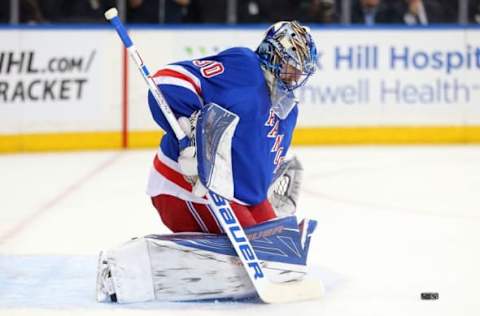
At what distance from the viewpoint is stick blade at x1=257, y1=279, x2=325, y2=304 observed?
12.1 feet

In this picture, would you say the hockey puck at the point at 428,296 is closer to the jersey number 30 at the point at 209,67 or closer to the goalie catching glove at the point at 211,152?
the goalie catching glove at the point at 211,152

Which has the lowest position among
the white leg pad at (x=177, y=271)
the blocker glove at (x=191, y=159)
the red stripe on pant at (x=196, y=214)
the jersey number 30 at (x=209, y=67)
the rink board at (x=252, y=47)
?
the rink board at (x=252, y=47)

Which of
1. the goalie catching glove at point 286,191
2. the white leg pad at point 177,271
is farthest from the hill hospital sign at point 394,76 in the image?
the white leg pad at point 177,271

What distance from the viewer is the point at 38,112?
8.06 metres

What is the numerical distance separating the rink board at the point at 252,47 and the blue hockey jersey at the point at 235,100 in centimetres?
436

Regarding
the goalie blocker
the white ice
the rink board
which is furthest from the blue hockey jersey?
the rink board

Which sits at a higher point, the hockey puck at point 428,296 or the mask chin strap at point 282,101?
the mask chin strap at point 282,101

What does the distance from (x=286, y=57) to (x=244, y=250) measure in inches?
23.0

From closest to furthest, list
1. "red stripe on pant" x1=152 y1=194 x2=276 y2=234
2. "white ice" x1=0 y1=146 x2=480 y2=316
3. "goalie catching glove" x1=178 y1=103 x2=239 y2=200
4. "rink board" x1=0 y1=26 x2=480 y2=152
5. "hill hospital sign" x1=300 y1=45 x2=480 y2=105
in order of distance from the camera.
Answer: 1. "goalie catching glove" x1=178 y1=103 x2=239 y2=200
2. "white ice" x1=0 y1=146 x2=480 y2=316
3. "red stripe on pant" x1=152 y1=194 x2=276 y2=234
4. "rink board" x1=0 y1=26 x2=480 y2=152
5. "hill hospital sign" x1=300 y1=45 x2=480 y2=105

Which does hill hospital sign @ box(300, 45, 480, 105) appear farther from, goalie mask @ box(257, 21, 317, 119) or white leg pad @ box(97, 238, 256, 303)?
white leg pad @ box(97, 238, 256, 303)

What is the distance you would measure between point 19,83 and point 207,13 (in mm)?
1572

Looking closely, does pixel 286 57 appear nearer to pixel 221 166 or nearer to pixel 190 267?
pixel 221 166

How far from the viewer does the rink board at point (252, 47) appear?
26.5 feet

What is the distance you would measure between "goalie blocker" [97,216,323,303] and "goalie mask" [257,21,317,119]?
43 centimetres
